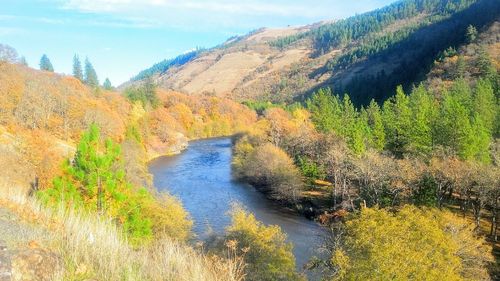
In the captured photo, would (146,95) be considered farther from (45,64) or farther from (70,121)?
(70,121)

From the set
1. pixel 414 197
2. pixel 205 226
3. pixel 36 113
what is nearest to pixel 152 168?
pixel 36 113

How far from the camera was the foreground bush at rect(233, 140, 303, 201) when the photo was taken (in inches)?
2238

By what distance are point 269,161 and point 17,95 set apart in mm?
40182

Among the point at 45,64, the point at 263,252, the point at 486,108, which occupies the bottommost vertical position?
the point at 263,252

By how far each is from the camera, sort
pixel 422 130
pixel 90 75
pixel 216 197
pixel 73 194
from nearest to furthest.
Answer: pixel 73 194
pixel 216 197
pixel 422 130
pixel 90 75

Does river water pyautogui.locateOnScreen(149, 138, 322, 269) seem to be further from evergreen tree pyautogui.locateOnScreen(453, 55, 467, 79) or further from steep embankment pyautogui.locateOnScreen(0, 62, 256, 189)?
evergreen tree pyautogui.locateOnScreen(453, 55, 467, 79)

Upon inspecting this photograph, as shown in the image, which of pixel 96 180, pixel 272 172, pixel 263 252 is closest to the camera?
pixel 263 252

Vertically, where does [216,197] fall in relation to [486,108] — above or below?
below

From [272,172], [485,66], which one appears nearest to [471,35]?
[485,66]

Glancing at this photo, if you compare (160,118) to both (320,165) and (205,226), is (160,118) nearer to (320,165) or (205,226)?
(320,165)

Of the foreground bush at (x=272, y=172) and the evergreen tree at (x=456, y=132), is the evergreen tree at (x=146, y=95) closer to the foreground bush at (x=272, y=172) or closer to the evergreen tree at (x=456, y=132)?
the foreground bush at (x=272, y=172)

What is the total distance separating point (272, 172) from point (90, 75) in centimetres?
10171

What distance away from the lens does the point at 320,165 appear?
64688 mm

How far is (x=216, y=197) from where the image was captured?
187ft
